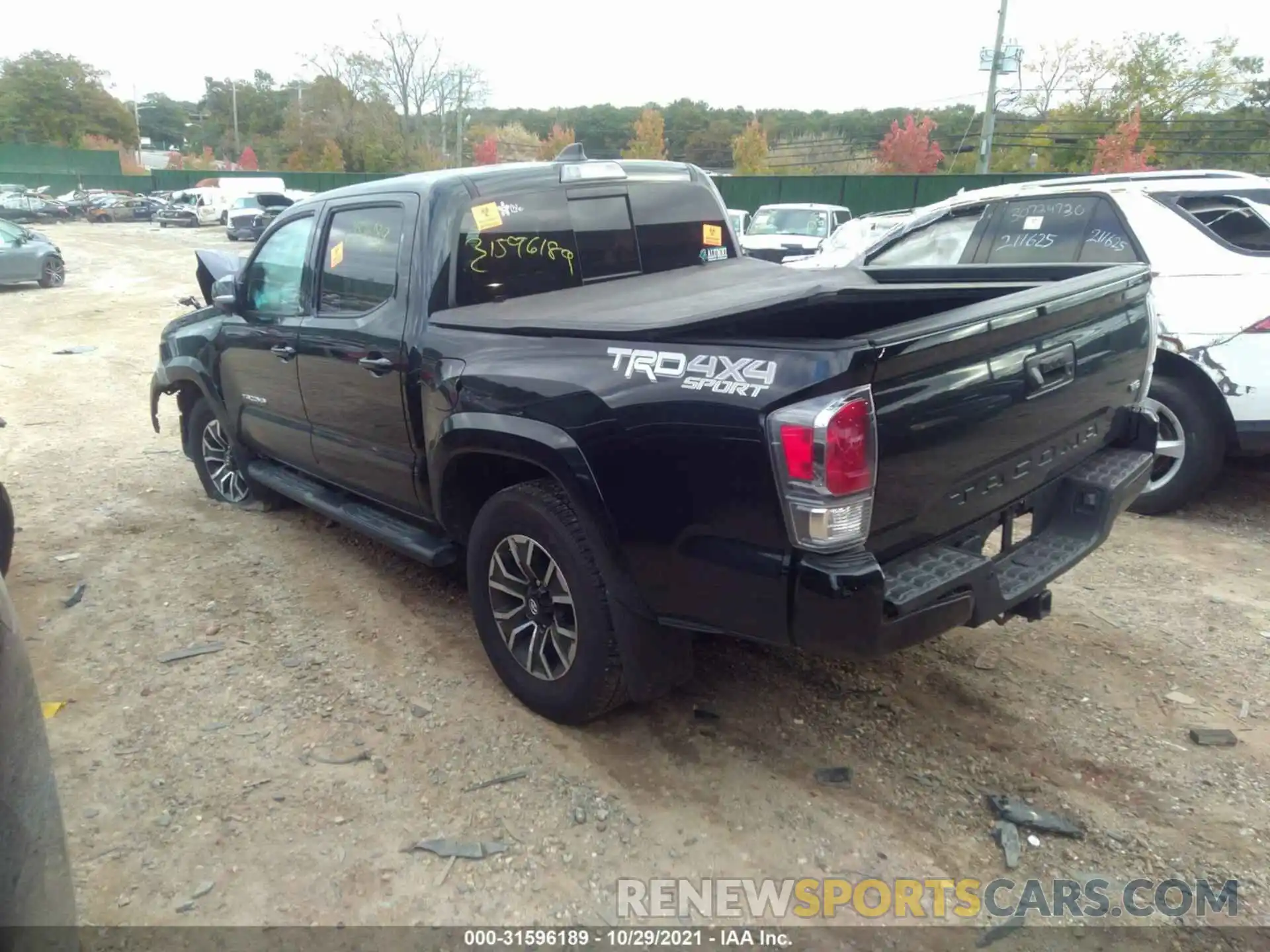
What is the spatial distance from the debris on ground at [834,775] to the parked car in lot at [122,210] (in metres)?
49.8

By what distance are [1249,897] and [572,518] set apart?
88.7 inches

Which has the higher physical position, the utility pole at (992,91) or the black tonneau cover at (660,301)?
the utility pole at (992,91)

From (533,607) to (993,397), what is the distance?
1733mm

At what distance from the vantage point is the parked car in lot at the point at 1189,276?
193 inches

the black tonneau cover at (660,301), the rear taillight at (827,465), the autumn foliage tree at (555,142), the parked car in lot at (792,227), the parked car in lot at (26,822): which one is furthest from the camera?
the autumn foliage tree at (555,142)

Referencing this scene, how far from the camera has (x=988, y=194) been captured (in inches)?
243

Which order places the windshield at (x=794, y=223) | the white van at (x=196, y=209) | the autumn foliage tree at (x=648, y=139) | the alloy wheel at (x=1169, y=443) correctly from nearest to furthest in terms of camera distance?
the alloy wheel at (x=1169, y=443)
the windshield at (x=794, y=223)
the white van at (x=196, y=209)
the autumn foliage tree at (x=648, y=139)

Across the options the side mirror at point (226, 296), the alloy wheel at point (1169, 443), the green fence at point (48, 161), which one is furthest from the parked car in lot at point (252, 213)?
the green fence at point (48, 161)

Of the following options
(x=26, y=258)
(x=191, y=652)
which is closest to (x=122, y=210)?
(x=26, y=258)

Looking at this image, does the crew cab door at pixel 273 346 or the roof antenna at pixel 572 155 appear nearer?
the roof antenna at pixel 572 155

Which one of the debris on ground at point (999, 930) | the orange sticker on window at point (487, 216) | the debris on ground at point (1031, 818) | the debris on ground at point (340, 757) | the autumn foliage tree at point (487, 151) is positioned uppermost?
the autumn foliage tree at point (487, 151)

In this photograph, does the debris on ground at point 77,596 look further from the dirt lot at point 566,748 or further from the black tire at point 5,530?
the black tire at point 5,530

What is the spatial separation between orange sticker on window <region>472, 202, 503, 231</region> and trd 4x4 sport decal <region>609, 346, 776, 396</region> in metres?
1.24

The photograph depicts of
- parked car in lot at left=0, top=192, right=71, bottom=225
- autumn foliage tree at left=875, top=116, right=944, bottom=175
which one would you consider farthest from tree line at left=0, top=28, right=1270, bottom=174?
parked car in lot at left=0, top=192, right=71, bottom=225
